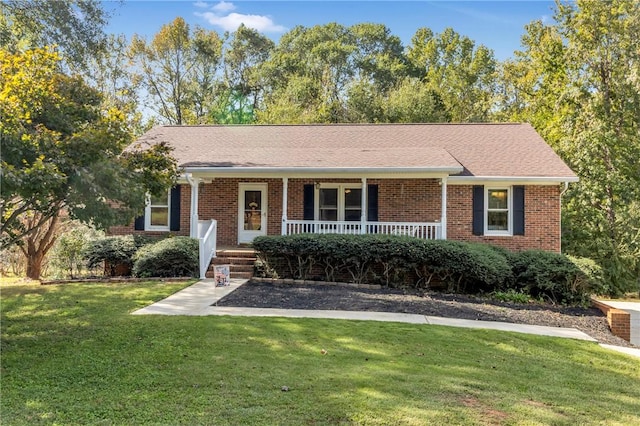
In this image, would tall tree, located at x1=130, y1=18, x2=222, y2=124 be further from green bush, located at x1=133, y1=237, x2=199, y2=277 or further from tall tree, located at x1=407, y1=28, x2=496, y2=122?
green bush, located at x1=133, y1=237, x2=199, y2=277

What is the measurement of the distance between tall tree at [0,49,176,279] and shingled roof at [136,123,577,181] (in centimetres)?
596

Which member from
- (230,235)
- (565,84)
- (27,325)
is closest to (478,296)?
(230,235)

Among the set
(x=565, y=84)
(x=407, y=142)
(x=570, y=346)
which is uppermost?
(x=565, y=84)

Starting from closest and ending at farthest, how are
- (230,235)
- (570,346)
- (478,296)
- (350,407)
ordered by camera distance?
(350,407), (570,346), (478,296), (230,235)

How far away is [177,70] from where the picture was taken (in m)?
33.0

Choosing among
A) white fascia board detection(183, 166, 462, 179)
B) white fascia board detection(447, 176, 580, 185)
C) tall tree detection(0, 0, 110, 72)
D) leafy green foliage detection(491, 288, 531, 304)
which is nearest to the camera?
leafy green foliage detection(491, 288, 531, 304)

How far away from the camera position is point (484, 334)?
7.21m

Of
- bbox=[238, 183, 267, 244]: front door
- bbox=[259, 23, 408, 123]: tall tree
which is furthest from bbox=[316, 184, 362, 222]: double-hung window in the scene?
bbox=[259, 23, 408, 123]: tall tree

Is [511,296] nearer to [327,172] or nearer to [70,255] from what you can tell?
[327,172]

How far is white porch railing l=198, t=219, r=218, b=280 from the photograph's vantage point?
11797 millimetres

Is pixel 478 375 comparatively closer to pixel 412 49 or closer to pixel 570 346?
pixel 570 346

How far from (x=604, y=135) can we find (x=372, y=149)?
9989 mm

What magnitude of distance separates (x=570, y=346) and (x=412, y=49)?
34648 mm

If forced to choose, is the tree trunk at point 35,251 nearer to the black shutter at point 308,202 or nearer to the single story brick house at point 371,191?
the single story brick house at point 371,191
